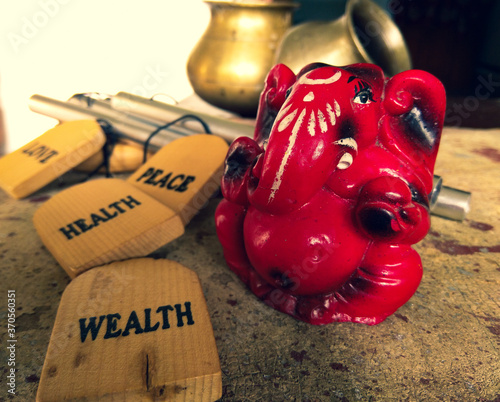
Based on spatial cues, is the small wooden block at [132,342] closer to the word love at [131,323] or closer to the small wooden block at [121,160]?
the word love at [131,323]

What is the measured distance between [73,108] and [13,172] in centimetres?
46

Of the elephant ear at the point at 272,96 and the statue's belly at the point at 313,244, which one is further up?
the elephant ear at the point at 272,96

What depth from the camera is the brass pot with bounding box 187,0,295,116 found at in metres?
1.76

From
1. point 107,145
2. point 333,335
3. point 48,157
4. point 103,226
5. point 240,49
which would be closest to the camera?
point 333,335

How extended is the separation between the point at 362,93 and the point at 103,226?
1.90ft

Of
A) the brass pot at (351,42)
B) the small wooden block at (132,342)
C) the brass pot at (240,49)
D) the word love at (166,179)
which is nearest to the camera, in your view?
the small wooden block at (132,342)

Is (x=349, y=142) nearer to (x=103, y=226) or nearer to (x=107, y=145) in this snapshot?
(x=103, y=226)

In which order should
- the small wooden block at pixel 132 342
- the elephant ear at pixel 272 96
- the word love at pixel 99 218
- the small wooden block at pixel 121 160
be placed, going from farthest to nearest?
the small wooden block at pixel 121 160, the word love at pixel 99 218, the elephant ear at pixel 272 96, the small wooden block at pixel 132 342

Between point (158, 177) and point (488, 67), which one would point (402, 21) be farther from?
point (158, 177)

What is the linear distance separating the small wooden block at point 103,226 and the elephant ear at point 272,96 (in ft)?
0.87

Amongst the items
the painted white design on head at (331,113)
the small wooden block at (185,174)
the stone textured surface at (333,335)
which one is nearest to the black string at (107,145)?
the small wooden block at (185,174)

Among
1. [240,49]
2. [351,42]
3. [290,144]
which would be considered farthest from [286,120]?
[240,49]

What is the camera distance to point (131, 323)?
623 mm

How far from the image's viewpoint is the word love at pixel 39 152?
1.17m
